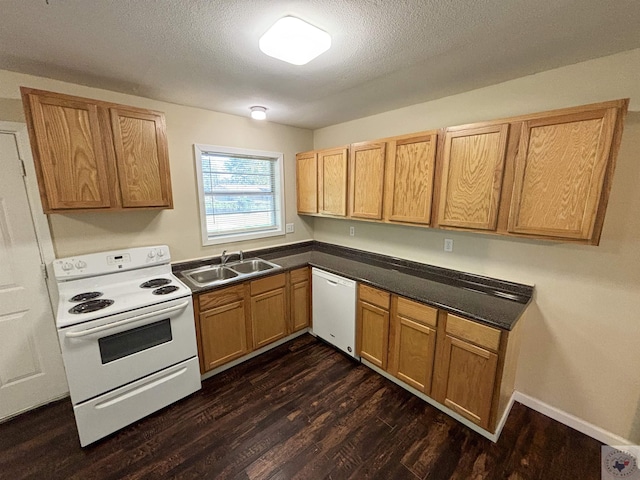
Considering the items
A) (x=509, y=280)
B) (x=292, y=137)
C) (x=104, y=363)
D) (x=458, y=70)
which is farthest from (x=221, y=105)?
(x=509, y=280)

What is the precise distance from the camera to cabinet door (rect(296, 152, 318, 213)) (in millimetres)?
3072

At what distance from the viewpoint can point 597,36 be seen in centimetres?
133

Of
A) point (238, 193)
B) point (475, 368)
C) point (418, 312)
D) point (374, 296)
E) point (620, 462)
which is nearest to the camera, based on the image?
point (620, 462)

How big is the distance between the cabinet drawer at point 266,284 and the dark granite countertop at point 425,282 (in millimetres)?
167

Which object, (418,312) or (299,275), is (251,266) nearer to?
(299,275)

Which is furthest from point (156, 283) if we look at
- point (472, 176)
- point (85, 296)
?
point (472, 176)

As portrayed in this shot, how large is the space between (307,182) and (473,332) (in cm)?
231

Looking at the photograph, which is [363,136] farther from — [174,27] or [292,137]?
[174,27]

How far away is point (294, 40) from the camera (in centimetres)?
131

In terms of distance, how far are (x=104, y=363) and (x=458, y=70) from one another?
3.07 m

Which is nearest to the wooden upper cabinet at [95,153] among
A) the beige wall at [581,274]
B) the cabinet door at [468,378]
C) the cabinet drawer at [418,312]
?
the cabinet drawer at [418,312]

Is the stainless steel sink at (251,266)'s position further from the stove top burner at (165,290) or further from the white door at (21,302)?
the white door at (21,302)

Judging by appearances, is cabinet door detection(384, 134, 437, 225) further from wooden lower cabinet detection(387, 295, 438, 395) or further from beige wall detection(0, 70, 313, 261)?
beige wall detection(0, 70, 313, 261)

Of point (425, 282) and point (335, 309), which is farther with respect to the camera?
point (335, 309)
